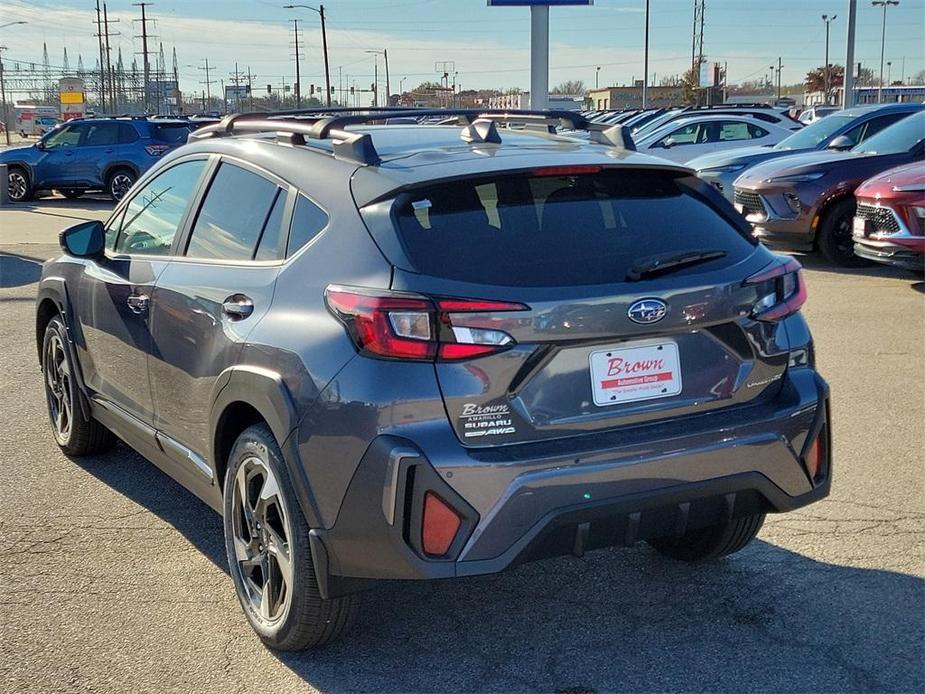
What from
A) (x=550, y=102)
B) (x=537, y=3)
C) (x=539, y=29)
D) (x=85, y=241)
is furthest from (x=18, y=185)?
(x=550, y=102)

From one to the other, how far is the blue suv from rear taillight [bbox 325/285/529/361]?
72.9 ft

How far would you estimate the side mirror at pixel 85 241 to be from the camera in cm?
486

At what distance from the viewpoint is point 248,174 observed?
396 centimetres

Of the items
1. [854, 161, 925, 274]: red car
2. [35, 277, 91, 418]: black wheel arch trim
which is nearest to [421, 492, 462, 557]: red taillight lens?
[35, 277, 91, 418]: black wheel arch trim

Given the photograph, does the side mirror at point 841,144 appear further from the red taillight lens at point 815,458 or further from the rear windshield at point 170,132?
the rear windshield at point 170,132

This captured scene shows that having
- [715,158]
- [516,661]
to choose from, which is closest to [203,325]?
[516,661]

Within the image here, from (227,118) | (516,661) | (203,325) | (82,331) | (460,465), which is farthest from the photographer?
(82,331)

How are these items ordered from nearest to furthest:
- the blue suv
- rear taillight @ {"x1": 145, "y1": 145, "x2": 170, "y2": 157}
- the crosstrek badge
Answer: the crosstrek badge, rear taillight @ {"x1": 145, "y1": 145, "x2": 170, "y2": 157}, the blue suv

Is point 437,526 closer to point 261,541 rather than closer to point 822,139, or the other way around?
point 261,541

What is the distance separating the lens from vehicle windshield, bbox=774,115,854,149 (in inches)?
555

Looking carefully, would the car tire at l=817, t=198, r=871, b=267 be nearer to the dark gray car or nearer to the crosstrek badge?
the dark gray car

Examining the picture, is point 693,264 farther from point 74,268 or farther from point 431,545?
point 74,268

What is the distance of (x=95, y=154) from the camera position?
79.3 ft

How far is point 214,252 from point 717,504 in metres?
2.07
